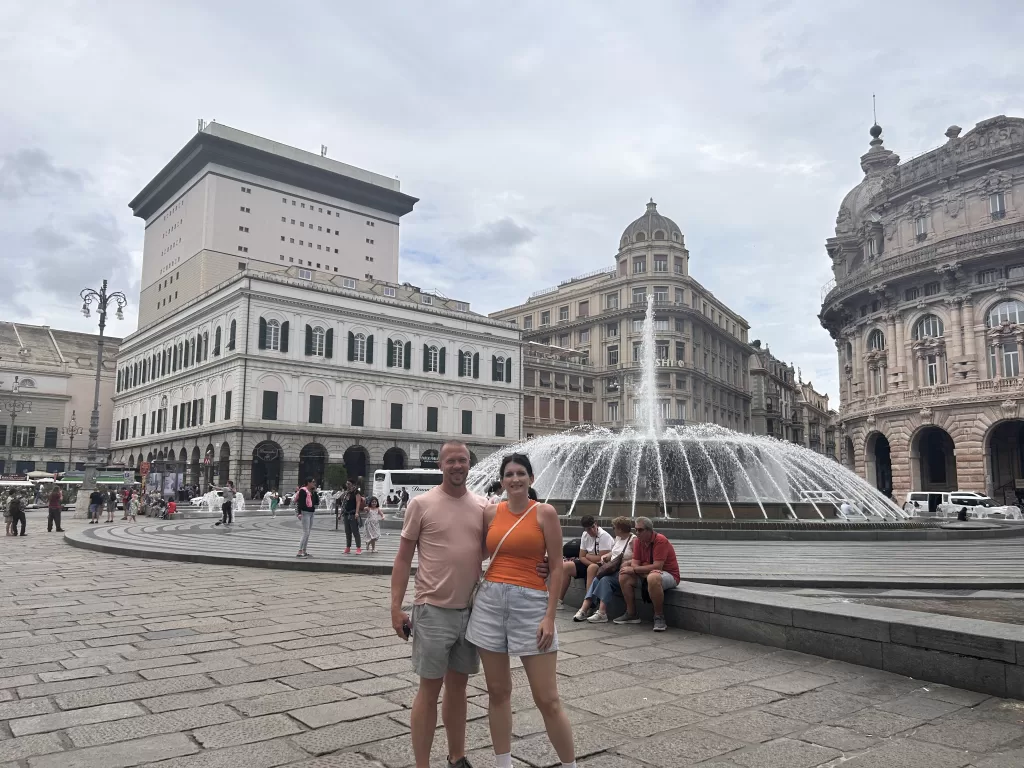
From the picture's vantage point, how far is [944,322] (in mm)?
39000

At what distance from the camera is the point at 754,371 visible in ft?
A: 273

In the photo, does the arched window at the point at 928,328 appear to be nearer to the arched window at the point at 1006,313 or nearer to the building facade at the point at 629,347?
the arched window at the point at 1006,313

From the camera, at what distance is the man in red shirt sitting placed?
683 centimetres

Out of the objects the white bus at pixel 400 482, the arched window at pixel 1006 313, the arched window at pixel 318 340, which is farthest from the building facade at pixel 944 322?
the arched window at pixel 318 340

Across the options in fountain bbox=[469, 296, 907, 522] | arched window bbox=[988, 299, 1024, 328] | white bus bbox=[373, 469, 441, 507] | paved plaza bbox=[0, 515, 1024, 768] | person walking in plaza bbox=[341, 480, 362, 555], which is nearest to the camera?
paved plaza bbox=[0, 515, 1024, 768]

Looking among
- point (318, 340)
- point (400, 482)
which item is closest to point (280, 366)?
point (318, 340)

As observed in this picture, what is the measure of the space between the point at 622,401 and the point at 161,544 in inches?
1979

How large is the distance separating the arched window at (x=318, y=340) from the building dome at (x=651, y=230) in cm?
2956

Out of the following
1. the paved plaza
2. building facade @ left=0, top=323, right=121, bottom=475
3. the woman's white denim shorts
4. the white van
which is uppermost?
building facade @ left=0, top=323, right=121, bottom=475

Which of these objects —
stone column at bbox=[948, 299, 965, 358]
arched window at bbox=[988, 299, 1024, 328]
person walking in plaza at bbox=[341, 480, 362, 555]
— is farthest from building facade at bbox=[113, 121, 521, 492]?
arched window at bbox=[988, 299, 1024, 328]

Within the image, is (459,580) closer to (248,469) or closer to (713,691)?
(713,691)

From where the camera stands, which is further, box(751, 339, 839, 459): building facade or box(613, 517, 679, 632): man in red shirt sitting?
box(751, 339, 839, 459): building facade

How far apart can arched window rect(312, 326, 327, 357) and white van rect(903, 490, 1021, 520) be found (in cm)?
3333

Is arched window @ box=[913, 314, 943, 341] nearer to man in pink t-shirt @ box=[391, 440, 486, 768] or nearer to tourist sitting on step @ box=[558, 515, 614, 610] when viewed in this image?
tourist sitting on step @ box=[558, 515, 614, 610]
